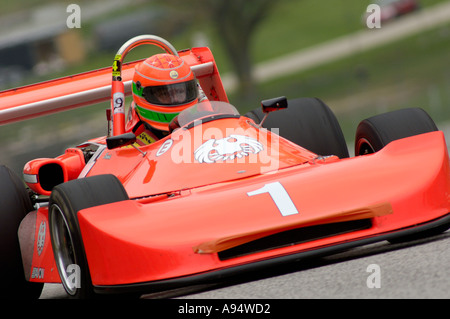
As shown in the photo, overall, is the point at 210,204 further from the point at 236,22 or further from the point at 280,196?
the point at 236,22

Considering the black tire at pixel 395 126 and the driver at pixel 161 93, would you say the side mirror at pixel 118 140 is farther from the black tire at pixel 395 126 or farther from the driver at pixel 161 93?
the black tire at pixel 395 126

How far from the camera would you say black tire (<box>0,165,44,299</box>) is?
6523mm

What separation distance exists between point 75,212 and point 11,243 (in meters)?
1.18

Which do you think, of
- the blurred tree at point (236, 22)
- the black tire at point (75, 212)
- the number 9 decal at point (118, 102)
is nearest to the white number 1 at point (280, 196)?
the black tire at point (75, 212)

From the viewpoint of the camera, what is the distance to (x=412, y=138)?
615cm

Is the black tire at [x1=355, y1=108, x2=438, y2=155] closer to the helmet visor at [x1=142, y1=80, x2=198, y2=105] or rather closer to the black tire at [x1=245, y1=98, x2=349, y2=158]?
the black tire at [x1=245, y1=98, x2=349, y2=158]

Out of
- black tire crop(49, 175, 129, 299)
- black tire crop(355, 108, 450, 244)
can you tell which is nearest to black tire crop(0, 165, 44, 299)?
black tire crop(49, 175, 129, 299)

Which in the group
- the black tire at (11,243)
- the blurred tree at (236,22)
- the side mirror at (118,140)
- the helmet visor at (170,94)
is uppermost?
A: the helmet visor at (170,94)

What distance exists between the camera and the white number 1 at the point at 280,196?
5.40 metres

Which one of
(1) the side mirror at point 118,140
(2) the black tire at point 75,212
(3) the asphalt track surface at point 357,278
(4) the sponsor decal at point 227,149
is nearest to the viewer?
(3) the asphalt track surface at point 357,278

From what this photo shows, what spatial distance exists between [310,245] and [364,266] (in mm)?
350

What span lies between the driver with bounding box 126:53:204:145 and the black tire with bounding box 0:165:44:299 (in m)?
1.12

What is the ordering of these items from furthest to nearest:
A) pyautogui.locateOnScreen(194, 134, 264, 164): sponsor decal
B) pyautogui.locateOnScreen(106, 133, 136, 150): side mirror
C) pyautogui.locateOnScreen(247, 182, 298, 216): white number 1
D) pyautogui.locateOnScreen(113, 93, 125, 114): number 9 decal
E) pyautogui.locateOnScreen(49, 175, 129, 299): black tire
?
1. pyautogui.locateOnScreen(113, 93, 125, 114): number 9 decal
2. pyautogui.locateOnScreen(106, 133, 136, 150): side mirror
3. pyautogui.locateOnScreen(194, 134, 264, 164): sponsor decal
4. pyautogui.locateOnScreen(49, 175, 129, 299): black tire
5. pyautogui.locateOnScreen(247, 182, 298, 216): white number 1

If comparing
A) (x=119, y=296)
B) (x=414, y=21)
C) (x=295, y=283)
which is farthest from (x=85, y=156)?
(x=414, y=21)
